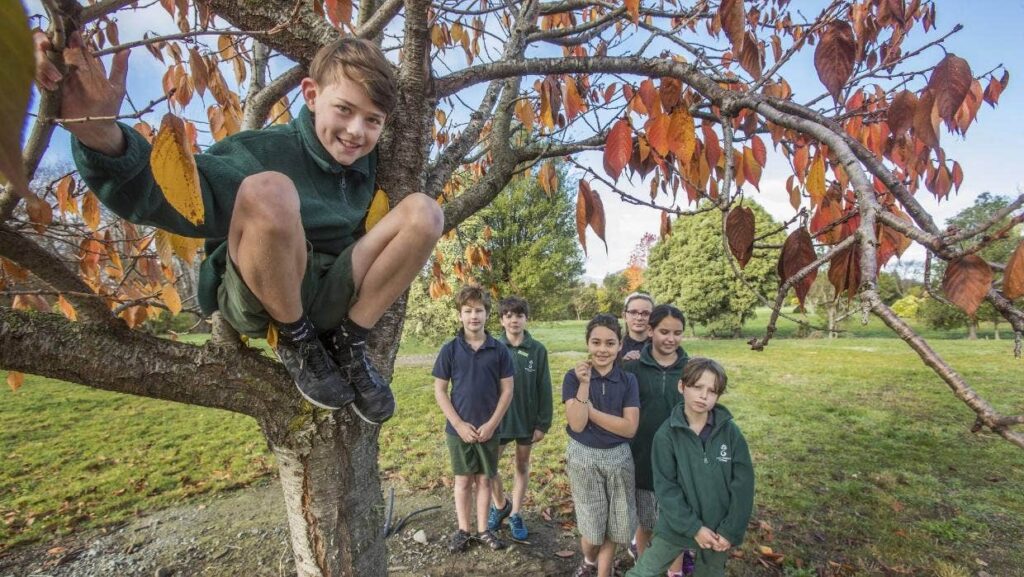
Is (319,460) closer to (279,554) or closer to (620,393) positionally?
(620,393)

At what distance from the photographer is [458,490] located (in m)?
3.33

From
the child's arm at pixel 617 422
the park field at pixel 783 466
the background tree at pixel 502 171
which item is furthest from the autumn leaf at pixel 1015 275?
the park field at pixel 783 466

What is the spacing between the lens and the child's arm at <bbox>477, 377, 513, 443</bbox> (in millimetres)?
3256

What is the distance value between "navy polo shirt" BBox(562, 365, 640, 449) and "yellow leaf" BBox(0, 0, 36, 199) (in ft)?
9.10

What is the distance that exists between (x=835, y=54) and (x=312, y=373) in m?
1.60

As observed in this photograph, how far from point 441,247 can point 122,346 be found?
1086 centimetres

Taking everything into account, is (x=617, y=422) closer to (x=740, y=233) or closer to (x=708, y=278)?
(x=740, y=233)

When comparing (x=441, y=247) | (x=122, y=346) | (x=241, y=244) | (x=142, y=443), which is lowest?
(x=142, y=443)

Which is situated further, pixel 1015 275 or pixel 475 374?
pixel 475 374

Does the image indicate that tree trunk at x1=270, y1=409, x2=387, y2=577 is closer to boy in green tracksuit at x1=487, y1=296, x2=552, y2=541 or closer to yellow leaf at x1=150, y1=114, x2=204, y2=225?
yellow leaf at x1=150, y1=114, x2=204, y2=225

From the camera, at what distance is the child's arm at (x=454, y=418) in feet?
10.6

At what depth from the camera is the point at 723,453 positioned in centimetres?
249

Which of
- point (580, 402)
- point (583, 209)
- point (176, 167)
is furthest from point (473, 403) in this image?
point (176, 167)

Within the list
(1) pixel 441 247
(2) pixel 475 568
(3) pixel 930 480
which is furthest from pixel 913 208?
(1) pixel 441 247
